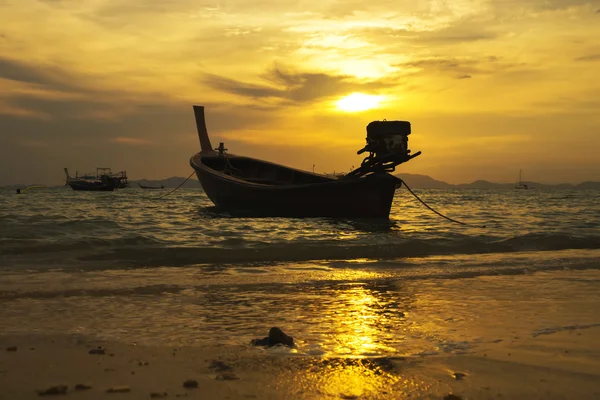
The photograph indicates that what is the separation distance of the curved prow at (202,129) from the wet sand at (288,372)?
26915 mm

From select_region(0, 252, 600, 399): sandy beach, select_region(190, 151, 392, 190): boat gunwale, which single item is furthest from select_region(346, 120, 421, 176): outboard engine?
select_region(0, 252, 600, 399): sandy beach

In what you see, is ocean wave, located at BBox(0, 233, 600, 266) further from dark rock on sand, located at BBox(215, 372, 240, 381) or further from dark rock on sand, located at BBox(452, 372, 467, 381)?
dark rock on sand, located at BBox(452, 372, 467, 381)

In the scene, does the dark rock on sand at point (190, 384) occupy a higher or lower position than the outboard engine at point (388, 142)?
lower

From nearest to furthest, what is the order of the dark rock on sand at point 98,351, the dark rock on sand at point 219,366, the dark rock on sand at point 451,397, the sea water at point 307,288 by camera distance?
the dark rock on sand at point 451,397
the dark rock on sand at point 219,366
the dark rock on sand at point 98,351
the sea water at point 307,288

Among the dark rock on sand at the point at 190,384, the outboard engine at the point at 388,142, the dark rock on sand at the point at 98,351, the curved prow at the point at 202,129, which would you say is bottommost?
the dark rock on sand at the point at 98,351

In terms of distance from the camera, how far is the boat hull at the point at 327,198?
19047 mm

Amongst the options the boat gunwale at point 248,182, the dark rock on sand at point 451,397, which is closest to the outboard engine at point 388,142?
the boat gunwale at point 248,182

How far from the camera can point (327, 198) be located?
19.6m

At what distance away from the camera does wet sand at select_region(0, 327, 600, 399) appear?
3.24 metres

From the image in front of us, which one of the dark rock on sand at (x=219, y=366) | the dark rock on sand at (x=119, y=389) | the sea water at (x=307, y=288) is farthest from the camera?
the sea water at (x=307, y=288)

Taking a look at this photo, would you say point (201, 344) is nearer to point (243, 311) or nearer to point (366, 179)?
point (243, 311)

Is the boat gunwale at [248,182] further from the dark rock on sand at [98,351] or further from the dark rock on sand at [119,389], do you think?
the dark rock on sand at [119,389]

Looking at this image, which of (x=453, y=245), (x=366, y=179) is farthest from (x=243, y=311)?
(x=366, y=179)

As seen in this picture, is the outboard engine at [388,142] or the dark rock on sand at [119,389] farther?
the outboard engine at [388,142]
